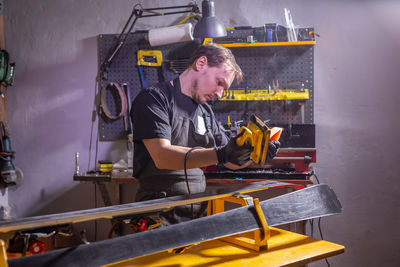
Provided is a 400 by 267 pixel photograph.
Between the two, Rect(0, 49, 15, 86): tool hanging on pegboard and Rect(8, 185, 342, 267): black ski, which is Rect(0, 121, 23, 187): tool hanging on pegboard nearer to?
Rect(0, 49, 15, 86): tool hanging on pegboard

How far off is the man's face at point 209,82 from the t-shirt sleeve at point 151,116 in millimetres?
220

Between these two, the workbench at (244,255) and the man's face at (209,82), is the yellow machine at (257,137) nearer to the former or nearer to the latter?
the workbench at (244,255)

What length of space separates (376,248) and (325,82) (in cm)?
129

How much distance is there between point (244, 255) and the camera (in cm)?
107

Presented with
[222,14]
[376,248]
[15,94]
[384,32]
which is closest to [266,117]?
[222,14]

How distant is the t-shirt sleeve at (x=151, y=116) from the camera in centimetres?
144

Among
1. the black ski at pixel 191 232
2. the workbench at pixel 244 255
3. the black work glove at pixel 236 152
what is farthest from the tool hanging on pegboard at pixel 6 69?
the black ski at pixel 191 232

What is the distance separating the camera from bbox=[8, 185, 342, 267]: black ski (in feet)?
2.54

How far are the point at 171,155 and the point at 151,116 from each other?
174mm

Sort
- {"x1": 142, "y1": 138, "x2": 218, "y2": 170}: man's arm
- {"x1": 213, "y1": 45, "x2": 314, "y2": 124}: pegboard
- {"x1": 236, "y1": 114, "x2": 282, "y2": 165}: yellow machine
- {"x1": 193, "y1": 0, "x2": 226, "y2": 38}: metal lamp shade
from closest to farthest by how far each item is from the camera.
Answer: {"x1": 236, "y1": 114, "x2": 282, "y2": 165}: yellow machine, {"x1": 142, "y1": 138, "x2": 218, "y2": 170}: man's arm, {"x1": 193, "y1": 0, "x2": 226, "y2": 38}: metal lamp shade, {"x1": 213, "y1": 45, "x2": 314, "y2": 124}: pegboard

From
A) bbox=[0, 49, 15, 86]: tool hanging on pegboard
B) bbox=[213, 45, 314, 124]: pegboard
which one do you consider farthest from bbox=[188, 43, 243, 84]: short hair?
bbox=[0, 49, 15, 86]: tool hanging on pegboard

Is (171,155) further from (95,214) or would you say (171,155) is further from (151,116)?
(95,214)

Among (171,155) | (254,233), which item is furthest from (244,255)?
(171,155)

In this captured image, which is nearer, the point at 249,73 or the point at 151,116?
the point at 151,116
